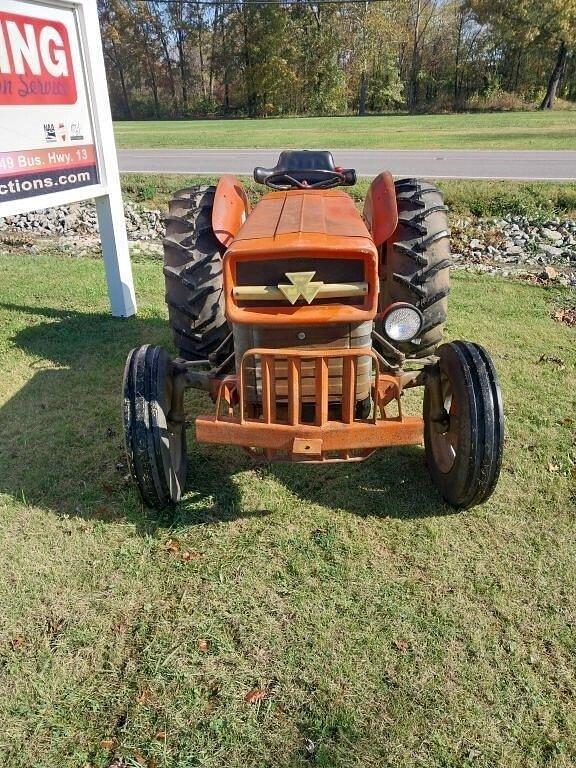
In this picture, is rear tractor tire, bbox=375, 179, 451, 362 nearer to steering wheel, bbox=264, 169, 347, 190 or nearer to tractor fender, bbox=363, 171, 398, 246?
tractor fender, bbox=363, 171, 398, 246

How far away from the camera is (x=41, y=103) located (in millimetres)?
4977

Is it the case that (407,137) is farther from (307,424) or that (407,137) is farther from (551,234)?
(307,424)

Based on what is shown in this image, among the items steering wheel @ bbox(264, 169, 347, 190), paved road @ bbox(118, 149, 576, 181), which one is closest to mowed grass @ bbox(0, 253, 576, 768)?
steering wheel @ bbox(264, 169, 347, 190)

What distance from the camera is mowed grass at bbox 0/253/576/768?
2.12 m

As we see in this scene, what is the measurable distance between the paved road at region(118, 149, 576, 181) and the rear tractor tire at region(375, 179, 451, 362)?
7.31 metres

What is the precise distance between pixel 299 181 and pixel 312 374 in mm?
2135

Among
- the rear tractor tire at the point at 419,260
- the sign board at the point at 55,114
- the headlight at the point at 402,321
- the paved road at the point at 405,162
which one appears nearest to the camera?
the headlight at the point at 402,321

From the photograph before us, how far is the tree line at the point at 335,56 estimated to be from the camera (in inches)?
1369

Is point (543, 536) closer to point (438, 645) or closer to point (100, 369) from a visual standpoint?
point (438, 645)

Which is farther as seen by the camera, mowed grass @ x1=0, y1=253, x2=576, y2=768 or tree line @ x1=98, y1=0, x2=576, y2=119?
tree line @ x1=98, y1=0, x2=576, y2=119

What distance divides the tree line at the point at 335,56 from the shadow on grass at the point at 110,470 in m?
35.4

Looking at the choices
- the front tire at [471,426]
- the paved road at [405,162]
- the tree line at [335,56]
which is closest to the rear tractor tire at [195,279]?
the front tire at [471,426]

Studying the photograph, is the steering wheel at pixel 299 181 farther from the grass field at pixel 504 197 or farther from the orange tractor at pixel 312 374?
the grass field at pixel 504 197

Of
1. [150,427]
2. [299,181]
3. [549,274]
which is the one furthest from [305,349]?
[549,274]
